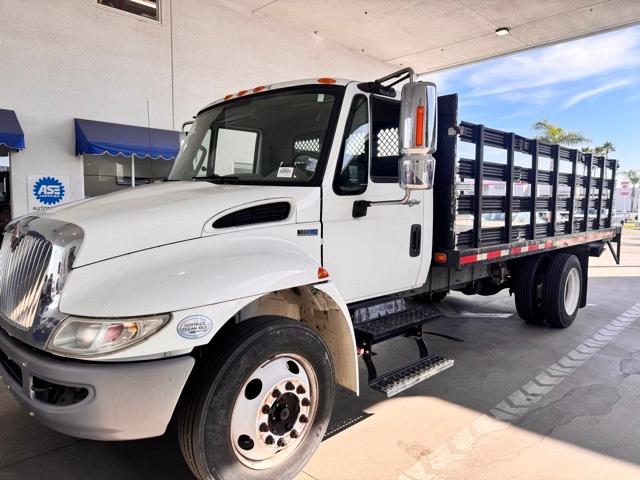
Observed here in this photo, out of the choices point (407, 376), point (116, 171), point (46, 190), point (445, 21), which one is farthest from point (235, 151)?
point (445, 21)

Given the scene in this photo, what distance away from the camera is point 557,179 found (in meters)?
5.40

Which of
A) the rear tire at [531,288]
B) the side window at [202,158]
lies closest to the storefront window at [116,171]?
the side window at [202,158]

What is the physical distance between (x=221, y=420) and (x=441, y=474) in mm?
1395

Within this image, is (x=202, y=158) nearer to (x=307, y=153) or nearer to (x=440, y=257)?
(x=307, y=153)

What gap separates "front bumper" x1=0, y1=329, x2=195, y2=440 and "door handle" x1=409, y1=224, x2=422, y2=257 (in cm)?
198

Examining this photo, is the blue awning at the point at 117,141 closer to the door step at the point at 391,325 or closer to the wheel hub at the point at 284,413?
the door step at the point at 391,325

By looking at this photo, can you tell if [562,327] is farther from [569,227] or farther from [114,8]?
[114,8]

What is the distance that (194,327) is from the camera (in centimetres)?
212

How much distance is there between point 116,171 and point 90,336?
8842 mm

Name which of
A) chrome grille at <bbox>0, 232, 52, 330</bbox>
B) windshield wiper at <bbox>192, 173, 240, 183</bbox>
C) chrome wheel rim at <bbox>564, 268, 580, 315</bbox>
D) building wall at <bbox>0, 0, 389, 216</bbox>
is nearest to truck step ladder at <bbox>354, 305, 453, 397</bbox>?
windshield wiper at <bbox>192, 173, 240, 183</bbox>

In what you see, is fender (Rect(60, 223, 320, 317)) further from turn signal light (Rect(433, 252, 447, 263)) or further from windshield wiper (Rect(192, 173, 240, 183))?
turn signal light (Rect(433, 252, 447, 263))

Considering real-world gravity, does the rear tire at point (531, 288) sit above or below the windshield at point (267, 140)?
below

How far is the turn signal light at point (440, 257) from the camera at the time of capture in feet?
12.5

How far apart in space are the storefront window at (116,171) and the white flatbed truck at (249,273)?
6.71 m
